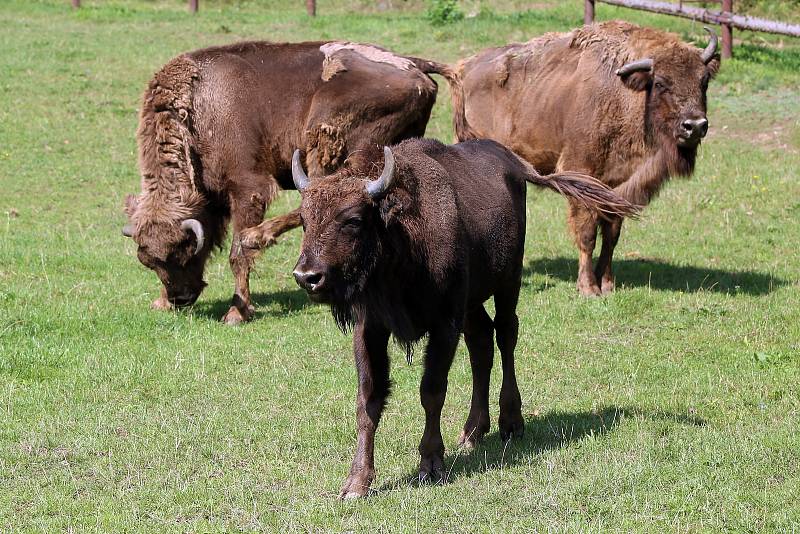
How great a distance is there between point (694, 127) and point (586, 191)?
383 cm

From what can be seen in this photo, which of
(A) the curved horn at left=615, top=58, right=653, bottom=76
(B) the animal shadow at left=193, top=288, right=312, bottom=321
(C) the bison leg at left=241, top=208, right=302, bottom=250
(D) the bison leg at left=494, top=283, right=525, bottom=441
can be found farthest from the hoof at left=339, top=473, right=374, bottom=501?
(A) the curved horn at left=615, top=58, right=653, bottom=76

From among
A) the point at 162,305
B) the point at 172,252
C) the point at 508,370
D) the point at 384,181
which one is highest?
the point at 384,181

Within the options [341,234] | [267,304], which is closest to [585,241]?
[267,304]

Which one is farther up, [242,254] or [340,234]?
[340,234]

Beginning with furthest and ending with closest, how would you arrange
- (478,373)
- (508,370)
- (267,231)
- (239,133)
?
(239,133), (267,231), (508,370), (478,373)

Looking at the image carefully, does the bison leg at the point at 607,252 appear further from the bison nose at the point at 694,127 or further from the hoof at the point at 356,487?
the hoof at the point at 356,487

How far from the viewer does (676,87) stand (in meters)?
11.6

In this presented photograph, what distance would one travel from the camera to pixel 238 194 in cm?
1138

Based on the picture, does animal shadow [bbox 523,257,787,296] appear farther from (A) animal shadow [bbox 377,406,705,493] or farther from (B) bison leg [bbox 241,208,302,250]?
(A) animal shadow [bbox 377,406,705,493]

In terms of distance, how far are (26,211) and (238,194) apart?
15.9 feet

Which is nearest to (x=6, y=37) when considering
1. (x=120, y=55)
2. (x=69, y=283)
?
(x=120, y=55)

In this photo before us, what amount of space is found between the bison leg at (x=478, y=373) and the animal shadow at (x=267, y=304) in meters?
4.11

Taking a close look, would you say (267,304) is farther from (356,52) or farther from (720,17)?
(720,17)

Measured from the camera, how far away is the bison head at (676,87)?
11.5 metres
